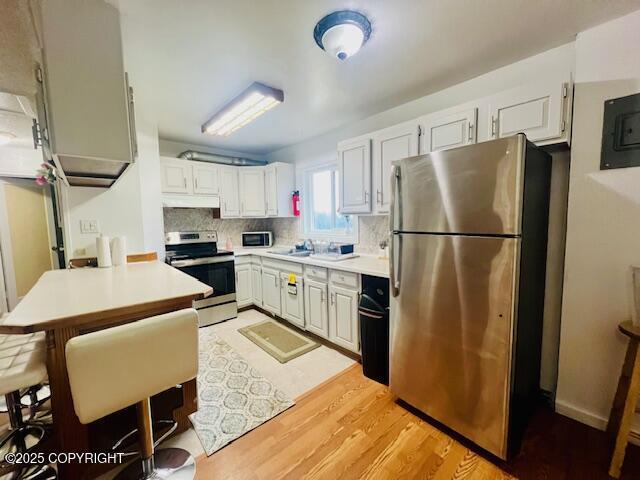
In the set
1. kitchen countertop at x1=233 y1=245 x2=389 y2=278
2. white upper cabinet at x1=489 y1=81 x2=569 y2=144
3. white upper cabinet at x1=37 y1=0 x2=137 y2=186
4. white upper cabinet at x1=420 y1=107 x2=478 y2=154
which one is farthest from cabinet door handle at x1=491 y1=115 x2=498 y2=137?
white upper cabinet at x1=37 y1=0 x2=137 y2=186

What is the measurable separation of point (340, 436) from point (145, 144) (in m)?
3.16

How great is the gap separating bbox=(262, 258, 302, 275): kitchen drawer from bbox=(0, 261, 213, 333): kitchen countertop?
1.36 m

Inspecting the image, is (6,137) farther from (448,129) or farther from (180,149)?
(448,129)

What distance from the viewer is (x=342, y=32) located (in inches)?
58.4

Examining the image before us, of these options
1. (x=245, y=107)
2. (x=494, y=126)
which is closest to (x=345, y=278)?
(x=494, y=126)

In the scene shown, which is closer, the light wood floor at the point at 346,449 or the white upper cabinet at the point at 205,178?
the light wood floor at the point at 346,449

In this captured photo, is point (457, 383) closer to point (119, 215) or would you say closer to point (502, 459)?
point (502, 459)

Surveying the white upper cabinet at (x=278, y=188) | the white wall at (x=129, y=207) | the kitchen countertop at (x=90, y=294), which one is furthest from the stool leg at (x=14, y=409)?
the white upper cabinet at (x=278, y=188)

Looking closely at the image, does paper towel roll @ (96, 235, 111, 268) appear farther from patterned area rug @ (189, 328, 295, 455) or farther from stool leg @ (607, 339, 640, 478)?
stool leg @ (607, 339, 640, 478)

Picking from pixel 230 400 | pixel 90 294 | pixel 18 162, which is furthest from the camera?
pixel 18 162

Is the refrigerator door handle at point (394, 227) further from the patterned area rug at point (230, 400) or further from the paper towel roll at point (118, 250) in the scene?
the paper towel roll at point (118, 250)

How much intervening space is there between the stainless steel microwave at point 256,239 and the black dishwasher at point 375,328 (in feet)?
8.39

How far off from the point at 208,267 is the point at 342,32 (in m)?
2.81

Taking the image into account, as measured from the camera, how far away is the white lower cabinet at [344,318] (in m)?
2.40
